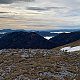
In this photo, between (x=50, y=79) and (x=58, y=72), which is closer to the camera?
(x=50, y=79)

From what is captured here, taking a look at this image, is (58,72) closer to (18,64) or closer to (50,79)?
(50,79)

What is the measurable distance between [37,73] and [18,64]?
21.2 ft

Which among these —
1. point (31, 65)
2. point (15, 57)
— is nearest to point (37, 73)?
point (31, 65)

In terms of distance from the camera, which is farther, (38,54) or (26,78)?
(38,54)

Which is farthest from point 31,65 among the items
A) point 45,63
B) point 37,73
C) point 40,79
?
point 40,79

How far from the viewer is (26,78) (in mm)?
26609

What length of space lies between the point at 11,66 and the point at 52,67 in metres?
6.01

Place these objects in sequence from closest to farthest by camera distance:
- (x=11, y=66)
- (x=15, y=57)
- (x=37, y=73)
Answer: (x=37, y=73), (x=11, y=66), (x=15, y=57)

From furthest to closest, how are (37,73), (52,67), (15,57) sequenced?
1. (15,57)
2. (52,67)
3. (37,73)

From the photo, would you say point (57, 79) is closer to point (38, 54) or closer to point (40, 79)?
point (40, 79)

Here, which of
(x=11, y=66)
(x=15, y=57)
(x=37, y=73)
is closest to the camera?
(x=37, y=73)

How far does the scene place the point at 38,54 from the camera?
138 ft

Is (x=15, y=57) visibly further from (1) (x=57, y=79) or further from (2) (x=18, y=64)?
(1) (x=57, y=79)

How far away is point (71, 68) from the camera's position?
103 ft
